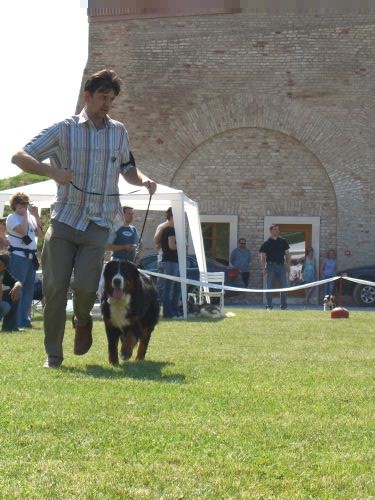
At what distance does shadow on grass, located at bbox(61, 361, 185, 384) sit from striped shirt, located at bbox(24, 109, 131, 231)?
1.10 meters

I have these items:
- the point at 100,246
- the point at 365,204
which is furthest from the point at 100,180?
the point at 365,204

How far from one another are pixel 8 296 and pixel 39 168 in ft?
20.7

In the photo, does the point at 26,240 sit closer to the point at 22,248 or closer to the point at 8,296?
the point at 22,248

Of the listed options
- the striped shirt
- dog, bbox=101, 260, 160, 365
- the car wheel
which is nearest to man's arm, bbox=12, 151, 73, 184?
the striped shirt

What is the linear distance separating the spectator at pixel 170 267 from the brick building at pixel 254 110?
1262 centimetres

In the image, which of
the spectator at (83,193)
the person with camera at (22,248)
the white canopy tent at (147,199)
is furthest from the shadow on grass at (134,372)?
the white canopy tent at (147,199)

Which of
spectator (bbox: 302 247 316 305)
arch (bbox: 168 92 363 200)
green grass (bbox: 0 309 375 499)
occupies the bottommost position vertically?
green grass (bbox: 0 309 375 499)

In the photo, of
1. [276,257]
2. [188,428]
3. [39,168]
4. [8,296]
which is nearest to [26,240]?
[8,296]

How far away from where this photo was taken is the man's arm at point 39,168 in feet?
25.4

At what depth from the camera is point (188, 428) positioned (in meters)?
5.55

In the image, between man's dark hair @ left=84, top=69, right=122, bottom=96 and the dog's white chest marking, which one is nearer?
man's dark hair @ left=84, top=69, right=122, bottom=96

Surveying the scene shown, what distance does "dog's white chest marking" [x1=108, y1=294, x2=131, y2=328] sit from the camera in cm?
930

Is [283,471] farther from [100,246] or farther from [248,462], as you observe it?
[100,246]

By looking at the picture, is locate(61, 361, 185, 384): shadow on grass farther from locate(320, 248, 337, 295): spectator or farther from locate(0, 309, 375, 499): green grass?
locate(320, 248, 337, 295): spectator
